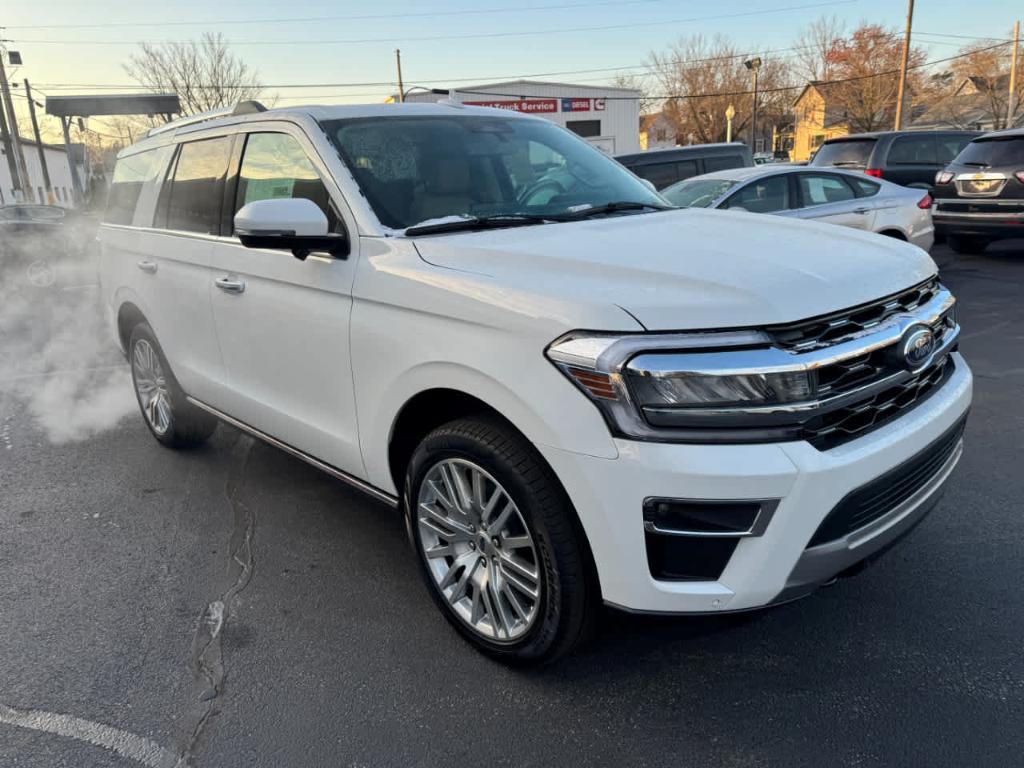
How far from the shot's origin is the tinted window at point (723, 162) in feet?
41.7

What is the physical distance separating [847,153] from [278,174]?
12.1m

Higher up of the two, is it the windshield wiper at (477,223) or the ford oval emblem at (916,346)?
the windshield wiper at (477,223)

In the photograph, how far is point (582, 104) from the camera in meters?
47.8

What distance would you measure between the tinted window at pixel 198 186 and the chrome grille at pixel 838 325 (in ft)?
9.24

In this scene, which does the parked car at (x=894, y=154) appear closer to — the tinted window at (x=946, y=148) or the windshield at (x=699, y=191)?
the tinted window at (x=946, y=148)

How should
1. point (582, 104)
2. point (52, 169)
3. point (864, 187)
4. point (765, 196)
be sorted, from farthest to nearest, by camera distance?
point (52, 169)
point (582, 104)
point (864, 187)
point (765, 196)

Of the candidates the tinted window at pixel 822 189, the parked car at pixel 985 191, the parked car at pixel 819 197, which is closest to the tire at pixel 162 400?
the parked car at pixel 819 197

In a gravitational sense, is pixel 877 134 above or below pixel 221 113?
below

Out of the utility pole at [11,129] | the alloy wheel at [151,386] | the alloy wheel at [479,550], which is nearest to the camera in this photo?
the alloy wheel at [479,550]

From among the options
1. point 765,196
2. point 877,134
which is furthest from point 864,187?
point 877,134

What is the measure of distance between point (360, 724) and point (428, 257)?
60.2 inches

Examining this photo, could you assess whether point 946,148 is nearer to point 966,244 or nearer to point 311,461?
point 966,244

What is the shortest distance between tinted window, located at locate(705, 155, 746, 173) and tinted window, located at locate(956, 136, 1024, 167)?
3.39 meters

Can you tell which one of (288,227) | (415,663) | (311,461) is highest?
(288,227)
